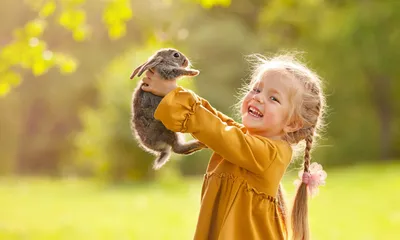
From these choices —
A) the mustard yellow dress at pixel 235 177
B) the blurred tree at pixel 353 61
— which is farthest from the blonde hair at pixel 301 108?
the blurred tree at pixel 353 61

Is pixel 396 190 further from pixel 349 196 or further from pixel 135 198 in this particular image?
pixel 135 198

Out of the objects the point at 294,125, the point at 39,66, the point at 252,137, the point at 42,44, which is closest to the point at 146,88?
the point at 252,137

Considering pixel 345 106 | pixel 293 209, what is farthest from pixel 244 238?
pixel 345 106

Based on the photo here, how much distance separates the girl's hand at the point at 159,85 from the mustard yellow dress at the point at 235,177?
0.09 ft

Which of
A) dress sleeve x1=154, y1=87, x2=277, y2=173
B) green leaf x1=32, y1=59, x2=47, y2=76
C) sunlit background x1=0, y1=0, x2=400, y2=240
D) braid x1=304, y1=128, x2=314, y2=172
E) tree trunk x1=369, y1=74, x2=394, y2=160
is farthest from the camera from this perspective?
tree trunk x1=369, y1=74, x2=394, y2=160

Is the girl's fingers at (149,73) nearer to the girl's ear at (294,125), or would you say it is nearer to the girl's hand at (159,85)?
the girl's hand at (159,85)

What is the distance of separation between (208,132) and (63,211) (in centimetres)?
651

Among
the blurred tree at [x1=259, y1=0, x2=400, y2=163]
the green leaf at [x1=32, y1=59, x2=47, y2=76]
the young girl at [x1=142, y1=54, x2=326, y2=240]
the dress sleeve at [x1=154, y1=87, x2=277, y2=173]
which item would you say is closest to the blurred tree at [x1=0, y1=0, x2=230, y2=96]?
the green leaf at [x1=32, y1=59, x2=47, y2=76]

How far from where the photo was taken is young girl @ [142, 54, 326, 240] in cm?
204

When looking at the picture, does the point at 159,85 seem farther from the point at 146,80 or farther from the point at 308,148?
the point at 308,148

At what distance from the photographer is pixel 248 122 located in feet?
7.23

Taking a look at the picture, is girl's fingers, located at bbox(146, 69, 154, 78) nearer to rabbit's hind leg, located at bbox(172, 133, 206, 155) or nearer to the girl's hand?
the girl's hand

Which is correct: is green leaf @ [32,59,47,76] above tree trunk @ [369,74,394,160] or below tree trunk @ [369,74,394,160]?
below

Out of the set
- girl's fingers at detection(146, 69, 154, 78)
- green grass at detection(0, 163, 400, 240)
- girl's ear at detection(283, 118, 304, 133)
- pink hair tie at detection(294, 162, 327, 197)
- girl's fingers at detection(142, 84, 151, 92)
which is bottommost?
pink hair tie at detection(294, 162, 327, 197)
